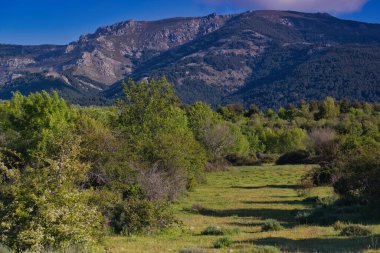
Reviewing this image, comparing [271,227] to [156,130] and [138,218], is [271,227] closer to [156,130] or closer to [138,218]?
[138,218]

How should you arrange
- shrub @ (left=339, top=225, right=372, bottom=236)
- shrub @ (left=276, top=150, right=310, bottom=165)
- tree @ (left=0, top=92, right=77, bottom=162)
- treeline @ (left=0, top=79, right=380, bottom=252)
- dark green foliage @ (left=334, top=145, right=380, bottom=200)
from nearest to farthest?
treeline @ (left=0, top=79, right=380, bottom=252)
shrub @ (left=339, top=225, right=372, bottom=236)
dark green foliage @ (left=334, top=145, right=380, bottom=200)
tree @ (left=0, top=92, right=77, bottom=162)
shrub @ (left=276, top=150, right=310, bottom=165)

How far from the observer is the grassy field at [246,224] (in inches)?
571

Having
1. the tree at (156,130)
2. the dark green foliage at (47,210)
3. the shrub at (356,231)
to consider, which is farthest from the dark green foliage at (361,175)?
the dark green foliage at (47,210)

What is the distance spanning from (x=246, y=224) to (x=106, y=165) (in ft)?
32.8

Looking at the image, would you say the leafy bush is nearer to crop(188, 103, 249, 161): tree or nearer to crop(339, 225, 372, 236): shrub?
crop(339, 225, 372, 236): shrub

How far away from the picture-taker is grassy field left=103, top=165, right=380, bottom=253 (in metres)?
14.5

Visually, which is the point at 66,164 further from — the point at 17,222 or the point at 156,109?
the point at 156,109

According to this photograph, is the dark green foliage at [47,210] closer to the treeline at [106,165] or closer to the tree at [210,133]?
the treeline at [106,165]

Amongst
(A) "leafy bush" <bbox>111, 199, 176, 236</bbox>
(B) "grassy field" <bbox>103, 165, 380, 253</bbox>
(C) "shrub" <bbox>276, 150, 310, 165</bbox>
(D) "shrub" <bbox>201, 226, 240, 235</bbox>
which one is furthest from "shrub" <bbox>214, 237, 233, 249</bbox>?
(C) "shrub" <bbox>276, 150, 310, 165</bbox>

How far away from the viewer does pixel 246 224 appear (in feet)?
73.3

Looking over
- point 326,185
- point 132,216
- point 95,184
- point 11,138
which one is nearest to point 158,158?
point 95,184

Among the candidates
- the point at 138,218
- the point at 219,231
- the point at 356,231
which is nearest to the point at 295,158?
the point at 138,218

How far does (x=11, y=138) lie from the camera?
145ft

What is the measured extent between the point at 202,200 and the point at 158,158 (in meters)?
5.13
